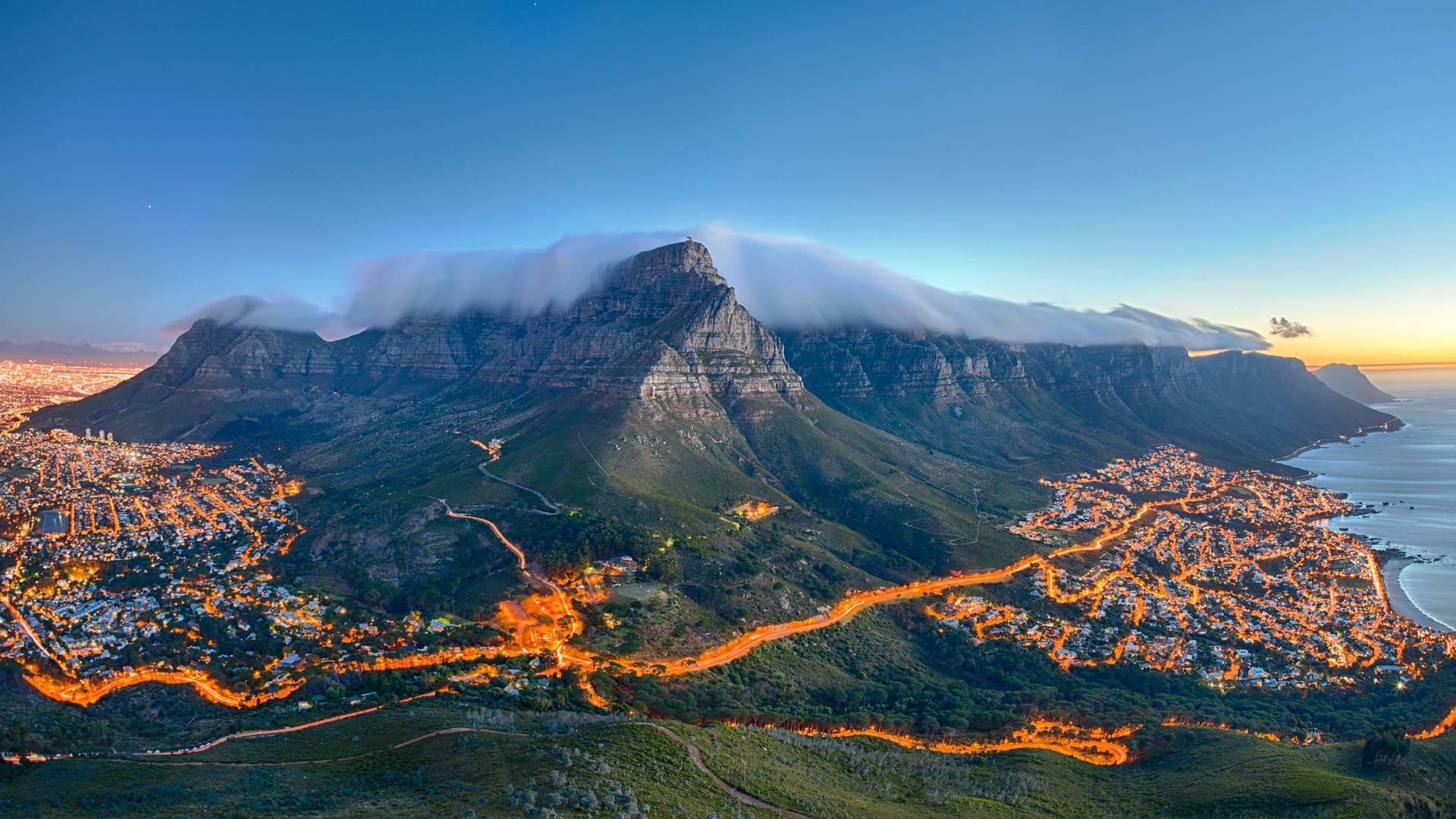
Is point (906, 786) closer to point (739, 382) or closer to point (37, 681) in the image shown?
point (37, 681)

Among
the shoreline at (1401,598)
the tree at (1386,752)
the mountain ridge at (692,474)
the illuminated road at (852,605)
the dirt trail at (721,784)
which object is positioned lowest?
the shoreline at (1401,598)

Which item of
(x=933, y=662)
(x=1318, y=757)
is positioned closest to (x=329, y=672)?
(x=933, y=662)

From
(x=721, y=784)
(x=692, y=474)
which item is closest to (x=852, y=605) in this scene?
(x=692, y=474)

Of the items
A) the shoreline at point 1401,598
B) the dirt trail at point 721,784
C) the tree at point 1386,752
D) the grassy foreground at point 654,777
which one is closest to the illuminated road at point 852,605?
the grassy foreground at point 654,777

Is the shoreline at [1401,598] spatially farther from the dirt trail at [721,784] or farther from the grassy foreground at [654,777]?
the dirt trail at [721,784]

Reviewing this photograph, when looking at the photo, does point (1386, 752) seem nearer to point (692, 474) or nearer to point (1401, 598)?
point (1401, 598)
